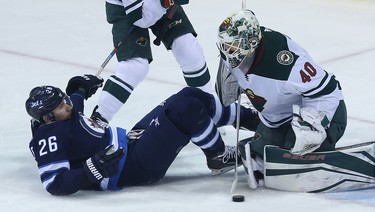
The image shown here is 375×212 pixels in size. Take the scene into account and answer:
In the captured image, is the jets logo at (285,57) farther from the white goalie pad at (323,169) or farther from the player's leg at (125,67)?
the player's leg at (125,67)

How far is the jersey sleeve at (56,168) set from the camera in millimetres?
3447

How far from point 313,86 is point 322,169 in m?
0.28

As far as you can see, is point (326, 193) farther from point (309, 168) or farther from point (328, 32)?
point (328, 32)

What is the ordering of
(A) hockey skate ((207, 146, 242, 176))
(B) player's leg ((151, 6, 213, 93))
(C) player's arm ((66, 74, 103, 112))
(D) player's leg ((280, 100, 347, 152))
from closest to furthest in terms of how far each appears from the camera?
(D) player's leg ((280, 100, 347, 152)), (A) hockey skate ((207, 146, 242, 176)), (C) player's arm ((66, 74, 103, 112)), (B) player's leg ((151, 6, 213, 93))

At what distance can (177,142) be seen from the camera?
3.56m

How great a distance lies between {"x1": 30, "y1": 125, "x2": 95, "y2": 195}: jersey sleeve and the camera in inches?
136

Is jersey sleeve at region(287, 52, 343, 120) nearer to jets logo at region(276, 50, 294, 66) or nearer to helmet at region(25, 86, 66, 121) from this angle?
jets logo at region(276, 50, 294, 66)

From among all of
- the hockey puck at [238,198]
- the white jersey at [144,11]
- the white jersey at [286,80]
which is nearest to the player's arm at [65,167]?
the hockey puck at [238,198]

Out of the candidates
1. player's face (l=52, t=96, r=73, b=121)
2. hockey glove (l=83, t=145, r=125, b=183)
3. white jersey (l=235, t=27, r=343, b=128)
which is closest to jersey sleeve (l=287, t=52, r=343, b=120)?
white jersey (l=235, t=27, r=343, b=128)

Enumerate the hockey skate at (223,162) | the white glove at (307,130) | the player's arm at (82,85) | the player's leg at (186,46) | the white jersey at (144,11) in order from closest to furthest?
the white glove at (307,130)
the hockey skate at (223,162)
the player's arm at (82,85)
the white jersey at (144,11)
the player's leg at (186,46)

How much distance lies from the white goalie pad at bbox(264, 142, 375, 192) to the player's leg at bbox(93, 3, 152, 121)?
88 centimetres


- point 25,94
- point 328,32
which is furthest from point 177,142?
point 328,32

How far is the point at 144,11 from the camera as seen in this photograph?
13.6ft

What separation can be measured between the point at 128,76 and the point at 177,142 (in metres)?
0.72
